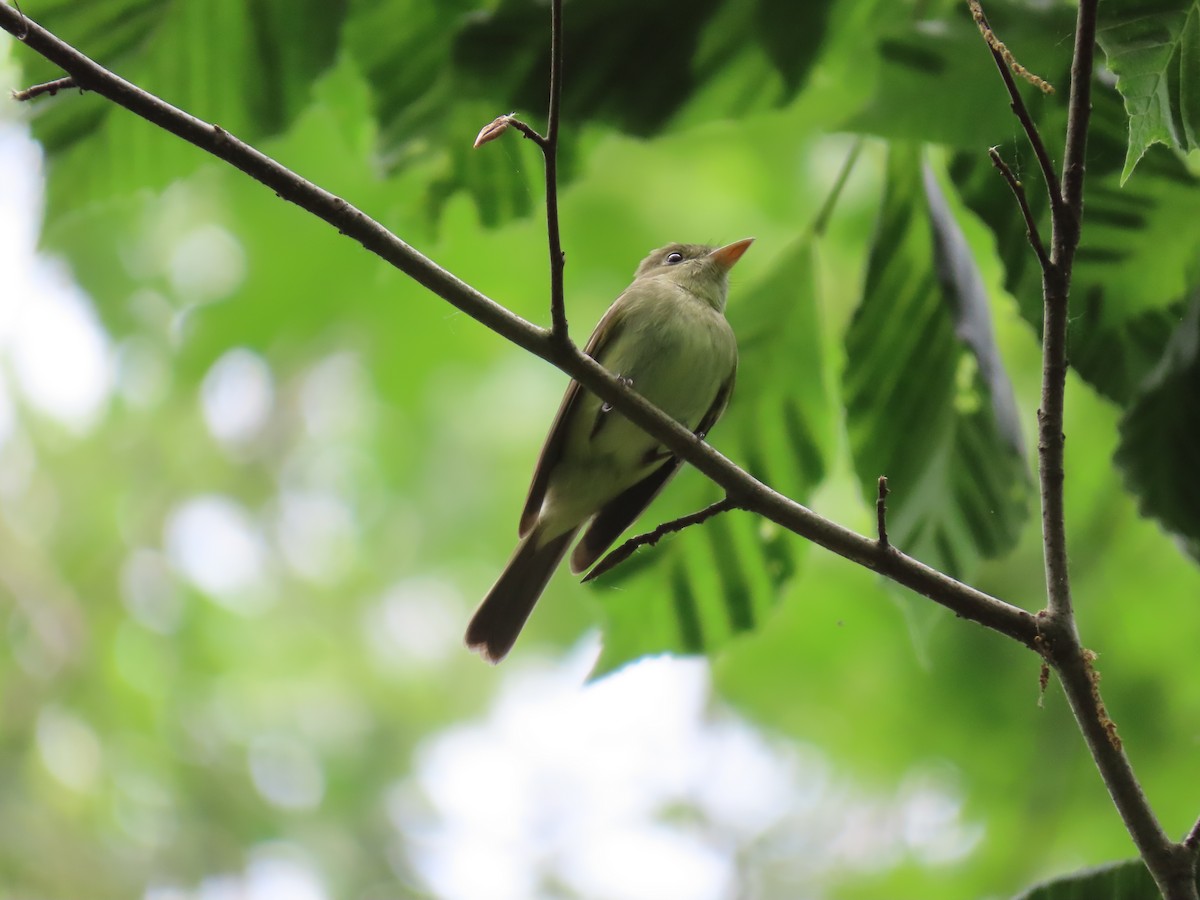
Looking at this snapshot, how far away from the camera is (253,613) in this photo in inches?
310

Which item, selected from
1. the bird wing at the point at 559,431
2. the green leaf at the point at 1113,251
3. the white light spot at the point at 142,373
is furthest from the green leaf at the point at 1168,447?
the white light spot at the point at 142,373

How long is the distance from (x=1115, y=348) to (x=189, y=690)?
19.2ft

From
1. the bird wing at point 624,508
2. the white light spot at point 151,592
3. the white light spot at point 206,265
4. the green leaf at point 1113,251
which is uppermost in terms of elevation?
the green leaf at point 1113,251

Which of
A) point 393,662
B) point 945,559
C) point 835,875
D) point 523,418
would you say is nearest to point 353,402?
point 523,418

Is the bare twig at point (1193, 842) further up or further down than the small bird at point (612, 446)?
further up

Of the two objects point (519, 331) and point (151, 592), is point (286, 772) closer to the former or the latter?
point (151, 592)

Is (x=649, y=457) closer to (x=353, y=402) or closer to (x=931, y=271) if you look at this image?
(x=931, y=271)

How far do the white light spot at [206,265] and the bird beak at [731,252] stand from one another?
1840mm

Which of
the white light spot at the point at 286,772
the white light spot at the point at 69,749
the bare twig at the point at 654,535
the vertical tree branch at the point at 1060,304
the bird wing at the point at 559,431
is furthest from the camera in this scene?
the white light spot at the point at 286,772

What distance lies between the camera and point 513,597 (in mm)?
3668

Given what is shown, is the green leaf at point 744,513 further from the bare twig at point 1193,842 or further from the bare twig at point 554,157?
the bare twig at point 1193,842

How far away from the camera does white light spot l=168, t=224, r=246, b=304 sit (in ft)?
16.2

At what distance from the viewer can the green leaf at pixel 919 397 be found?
9.59 feet

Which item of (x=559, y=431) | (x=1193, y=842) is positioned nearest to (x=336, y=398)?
(x=559, y=431)
